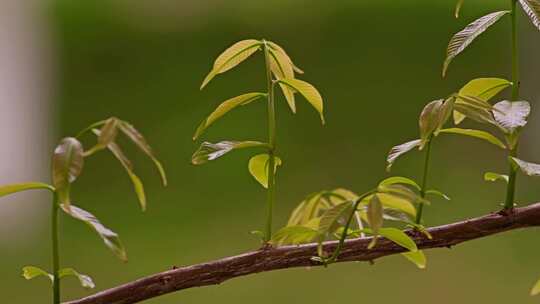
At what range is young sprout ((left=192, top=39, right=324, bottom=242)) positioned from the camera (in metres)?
0.22

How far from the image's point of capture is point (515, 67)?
216 millimetres

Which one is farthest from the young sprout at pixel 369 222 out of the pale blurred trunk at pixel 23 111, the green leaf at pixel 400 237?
the pale blurred trunk at pixel 23 111

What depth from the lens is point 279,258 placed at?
0.21 metres

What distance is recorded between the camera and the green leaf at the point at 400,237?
20cm

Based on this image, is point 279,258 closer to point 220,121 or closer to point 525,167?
point 525,167

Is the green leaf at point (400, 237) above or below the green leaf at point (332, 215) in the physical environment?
below

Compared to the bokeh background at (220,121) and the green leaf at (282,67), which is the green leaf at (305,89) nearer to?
the green leaf at (282,67)

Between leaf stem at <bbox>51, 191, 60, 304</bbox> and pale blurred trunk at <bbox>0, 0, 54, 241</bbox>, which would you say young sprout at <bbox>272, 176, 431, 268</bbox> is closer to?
leaf stem at <bbox>51, 191, 60, 304</bbox>

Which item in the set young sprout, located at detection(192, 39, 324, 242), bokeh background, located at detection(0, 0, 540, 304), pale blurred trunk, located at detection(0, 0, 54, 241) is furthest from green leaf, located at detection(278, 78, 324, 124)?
pale blurred trunk, located at detection(0, 0, 54, 241)

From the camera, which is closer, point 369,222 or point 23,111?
point 369,222

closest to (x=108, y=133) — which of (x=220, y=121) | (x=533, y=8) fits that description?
(x=533, y=8)

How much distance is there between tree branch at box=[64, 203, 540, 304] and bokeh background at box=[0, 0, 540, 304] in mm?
563

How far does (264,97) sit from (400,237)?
0.06 m

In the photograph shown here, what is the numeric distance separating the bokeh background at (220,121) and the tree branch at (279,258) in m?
0.56
